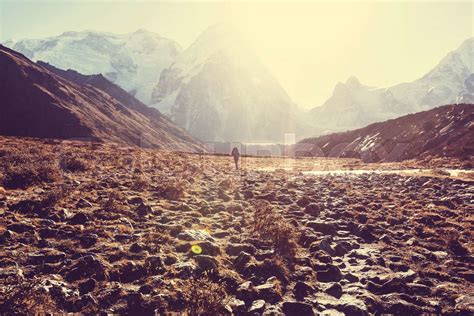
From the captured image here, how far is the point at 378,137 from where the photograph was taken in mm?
102875

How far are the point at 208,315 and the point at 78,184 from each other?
11.1m

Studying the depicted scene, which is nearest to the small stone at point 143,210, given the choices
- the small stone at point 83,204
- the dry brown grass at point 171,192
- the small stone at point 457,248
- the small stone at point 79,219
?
the small stone at point 83,204

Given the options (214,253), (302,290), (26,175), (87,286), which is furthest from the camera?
(26,175)

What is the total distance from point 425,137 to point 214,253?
7130 cm

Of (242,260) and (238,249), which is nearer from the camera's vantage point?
(242,260)

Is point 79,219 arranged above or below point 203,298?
above

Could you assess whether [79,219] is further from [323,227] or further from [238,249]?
[323,227]

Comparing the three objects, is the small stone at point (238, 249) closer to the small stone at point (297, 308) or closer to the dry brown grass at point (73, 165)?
the small stone at point (297, 308)

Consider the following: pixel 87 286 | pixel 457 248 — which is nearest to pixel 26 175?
pixel 87 286

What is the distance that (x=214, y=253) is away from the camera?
31.3 feet

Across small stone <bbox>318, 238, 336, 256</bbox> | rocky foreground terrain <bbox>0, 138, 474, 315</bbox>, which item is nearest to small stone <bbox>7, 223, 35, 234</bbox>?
rocky foreground terrain <bbox>0, 138, 474, 315</bbox>

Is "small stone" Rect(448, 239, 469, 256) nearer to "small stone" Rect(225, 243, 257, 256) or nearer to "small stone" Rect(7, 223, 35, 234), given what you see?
"small stone" Rect(225, 243, 257, 256)

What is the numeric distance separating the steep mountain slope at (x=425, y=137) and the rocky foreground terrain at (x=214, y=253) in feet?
143

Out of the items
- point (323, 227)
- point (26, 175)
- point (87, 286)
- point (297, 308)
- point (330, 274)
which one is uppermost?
point (26, 175)
